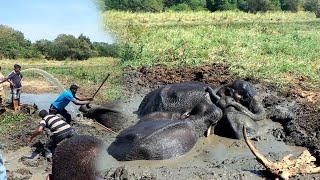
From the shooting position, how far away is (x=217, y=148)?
855cm

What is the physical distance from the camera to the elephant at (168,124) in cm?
738

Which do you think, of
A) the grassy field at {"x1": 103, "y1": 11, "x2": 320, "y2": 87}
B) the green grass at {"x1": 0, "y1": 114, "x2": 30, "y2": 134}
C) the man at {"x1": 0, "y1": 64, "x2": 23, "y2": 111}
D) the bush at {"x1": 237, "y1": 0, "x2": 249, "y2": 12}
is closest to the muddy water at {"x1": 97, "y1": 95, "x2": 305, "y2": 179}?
the green grass at {"x1": 0, "y1": 114, "x2": 30, "y2": 134}

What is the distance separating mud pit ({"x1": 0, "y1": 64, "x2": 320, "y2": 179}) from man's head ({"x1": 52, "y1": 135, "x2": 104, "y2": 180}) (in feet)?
6.38

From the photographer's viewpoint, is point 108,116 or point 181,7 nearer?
point 108,116

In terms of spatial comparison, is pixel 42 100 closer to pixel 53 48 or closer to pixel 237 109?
pixel 237 109

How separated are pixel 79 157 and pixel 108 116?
765 centimetres

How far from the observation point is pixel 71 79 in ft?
55.5

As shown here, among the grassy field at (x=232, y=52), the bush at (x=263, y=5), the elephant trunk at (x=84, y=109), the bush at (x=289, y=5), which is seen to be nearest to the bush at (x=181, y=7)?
the bush at (x=263, y=5)

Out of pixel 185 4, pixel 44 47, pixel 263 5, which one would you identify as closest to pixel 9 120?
pixel 44 47

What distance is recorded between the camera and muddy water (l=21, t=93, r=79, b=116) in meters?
12.4

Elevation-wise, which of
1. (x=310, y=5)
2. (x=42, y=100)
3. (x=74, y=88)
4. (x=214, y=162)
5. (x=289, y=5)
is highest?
(x=289, y=5)

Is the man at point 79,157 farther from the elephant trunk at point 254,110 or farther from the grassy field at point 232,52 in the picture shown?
the grassy field at point 232,52

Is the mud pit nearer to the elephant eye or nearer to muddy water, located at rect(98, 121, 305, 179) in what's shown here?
muddy water, located at rect(98, 121, 305, 179)

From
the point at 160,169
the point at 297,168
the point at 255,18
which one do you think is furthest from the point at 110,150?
the point at 255,18
